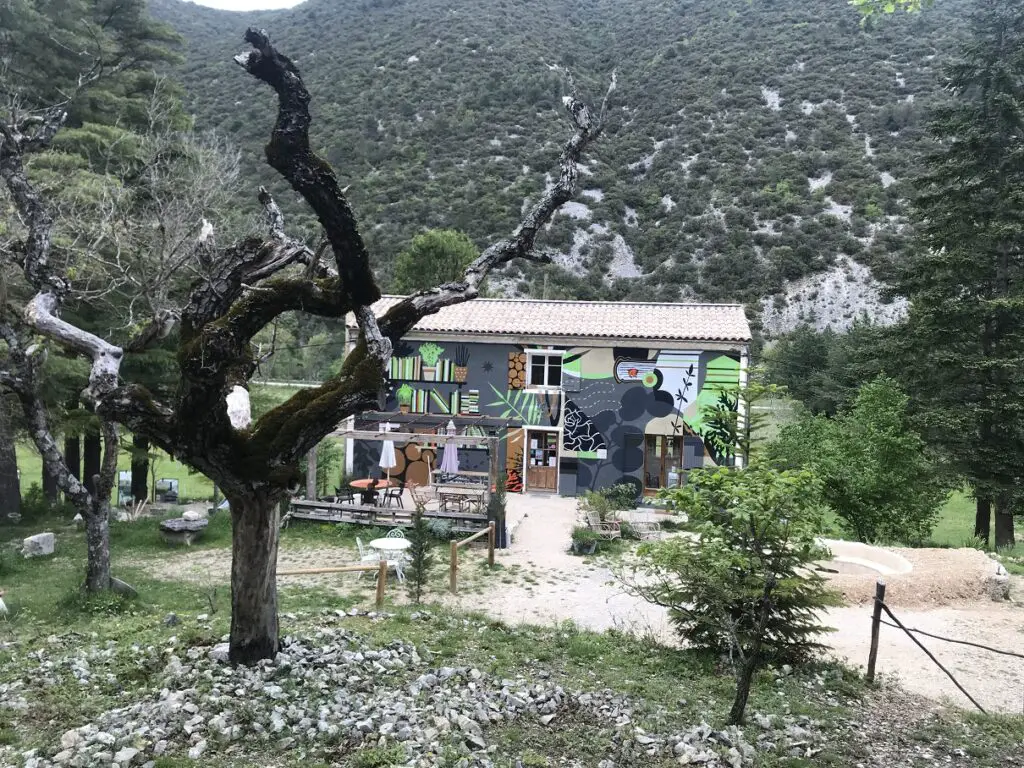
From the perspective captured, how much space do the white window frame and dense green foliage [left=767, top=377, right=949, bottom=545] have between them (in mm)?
6923

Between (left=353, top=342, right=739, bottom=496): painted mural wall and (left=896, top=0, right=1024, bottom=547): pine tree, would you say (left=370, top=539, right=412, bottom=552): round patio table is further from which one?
(left=896, top=0, right=1024, bottom=547): pine tree

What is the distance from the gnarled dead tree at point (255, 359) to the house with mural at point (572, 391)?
12.9m

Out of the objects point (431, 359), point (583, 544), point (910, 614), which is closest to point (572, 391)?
point (431, 359)

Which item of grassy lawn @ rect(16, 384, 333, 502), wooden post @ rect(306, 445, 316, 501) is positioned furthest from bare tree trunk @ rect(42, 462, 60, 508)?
wooden post @ rect(306, 445, 316, 501)

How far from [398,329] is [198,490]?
74.1 feet

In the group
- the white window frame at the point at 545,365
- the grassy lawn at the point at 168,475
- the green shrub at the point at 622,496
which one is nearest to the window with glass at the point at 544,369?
the white window frame at the point at 545,365

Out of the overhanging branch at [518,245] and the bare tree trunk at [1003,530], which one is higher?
the overhanging branch at [518,245]

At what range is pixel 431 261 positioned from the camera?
33.7 meters

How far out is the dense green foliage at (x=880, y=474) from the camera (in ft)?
49.4

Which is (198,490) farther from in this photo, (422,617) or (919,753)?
(919,753)

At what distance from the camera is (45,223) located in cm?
863

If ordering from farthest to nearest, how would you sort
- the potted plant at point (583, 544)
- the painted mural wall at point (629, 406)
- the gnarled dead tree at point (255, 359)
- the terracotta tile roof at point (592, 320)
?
the terracotta tile roof at point (592, 320), the painted mural wall at point (629, 406), the potted plant at point (583, 544), the gnarled dead tree at point (255, 359)

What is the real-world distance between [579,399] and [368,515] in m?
7.27

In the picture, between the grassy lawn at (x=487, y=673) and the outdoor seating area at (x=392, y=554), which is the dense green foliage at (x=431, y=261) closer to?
the outdoor seating area at (x=392, y=554)
